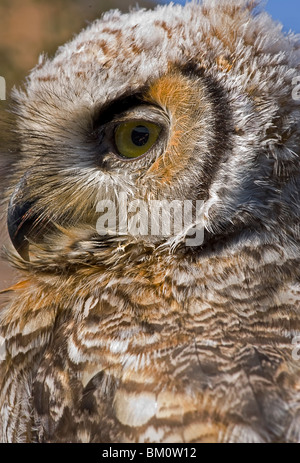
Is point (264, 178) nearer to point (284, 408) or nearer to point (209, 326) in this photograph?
point (209, 326)

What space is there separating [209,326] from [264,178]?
18.9 inches

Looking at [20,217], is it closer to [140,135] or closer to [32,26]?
[140,135]

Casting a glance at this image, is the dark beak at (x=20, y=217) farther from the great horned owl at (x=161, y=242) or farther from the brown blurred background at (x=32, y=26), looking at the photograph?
the brown blurred background at (x=32, y=26)

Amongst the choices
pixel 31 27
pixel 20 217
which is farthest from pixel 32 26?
pixel 20 217

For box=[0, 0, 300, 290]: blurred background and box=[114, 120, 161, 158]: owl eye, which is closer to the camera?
box=[114, 120, 161, 158]: owl eye

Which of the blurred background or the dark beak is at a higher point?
the blurred background

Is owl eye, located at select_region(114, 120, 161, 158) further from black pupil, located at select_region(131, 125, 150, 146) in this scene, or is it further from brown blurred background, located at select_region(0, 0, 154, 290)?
brown blurred background, located at select_region(0, 0, 154, 290)

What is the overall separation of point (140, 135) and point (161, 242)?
1.17ft

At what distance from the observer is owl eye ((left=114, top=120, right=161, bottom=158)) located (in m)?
1.70

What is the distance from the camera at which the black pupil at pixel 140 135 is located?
1.71m

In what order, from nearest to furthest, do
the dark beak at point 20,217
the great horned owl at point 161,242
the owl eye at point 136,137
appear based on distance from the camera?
the great horned owl at point 161,242 < the owl eye at point 136,137 < the dark beak at point 20,217

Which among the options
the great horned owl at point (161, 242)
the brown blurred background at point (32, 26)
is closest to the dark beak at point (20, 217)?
the great horned owl at point (161, 242)

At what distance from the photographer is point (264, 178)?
1.60 m

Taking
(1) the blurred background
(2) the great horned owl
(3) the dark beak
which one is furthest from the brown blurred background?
(3) the dark beak
